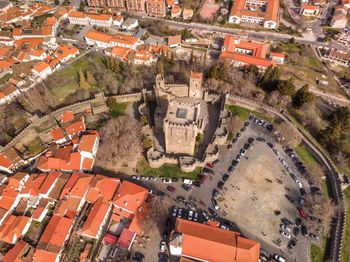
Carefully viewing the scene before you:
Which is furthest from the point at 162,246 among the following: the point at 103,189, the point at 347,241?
the point at 347,241

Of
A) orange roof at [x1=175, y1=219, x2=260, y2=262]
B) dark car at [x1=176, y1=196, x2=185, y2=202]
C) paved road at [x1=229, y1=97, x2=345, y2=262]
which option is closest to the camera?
orange roof at [x1=175, y1=219, x2=260, y2=262]

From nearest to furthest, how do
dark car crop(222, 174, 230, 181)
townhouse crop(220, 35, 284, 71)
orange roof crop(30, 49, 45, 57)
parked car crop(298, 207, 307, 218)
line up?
parked car crop(298, 207, 307, 218) < dark car crop(222, 174, 230, 181) < orange roof crop(30, 49, 45, 57) < townhouse crop(220, 35, 284, 71)

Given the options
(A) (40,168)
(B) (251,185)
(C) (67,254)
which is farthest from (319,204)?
(A) (40,168)

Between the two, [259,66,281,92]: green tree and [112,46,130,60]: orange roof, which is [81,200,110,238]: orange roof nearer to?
[112,46,130,60]: orange roof

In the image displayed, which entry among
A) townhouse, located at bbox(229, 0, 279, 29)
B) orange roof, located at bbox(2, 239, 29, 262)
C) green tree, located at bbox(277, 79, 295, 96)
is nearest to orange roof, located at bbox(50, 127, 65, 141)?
orange roof, located at bbox(2, 239, 29, 262)

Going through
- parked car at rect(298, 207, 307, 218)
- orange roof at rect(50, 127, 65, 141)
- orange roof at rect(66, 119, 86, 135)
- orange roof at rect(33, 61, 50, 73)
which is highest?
orange roof at rect(33, 61, 50, 73)

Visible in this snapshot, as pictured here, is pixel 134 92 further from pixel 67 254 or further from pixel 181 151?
pixel 67 254
